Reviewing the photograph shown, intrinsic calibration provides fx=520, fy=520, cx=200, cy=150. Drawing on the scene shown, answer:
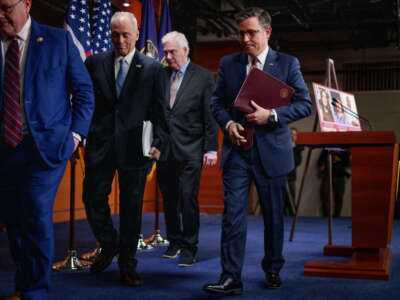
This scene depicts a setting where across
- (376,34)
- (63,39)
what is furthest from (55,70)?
(376,34)

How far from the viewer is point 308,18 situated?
9.92 m

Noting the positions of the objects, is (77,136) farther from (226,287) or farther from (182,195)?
(182,195)

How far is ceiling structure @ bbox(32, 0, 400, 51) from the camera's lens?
30.2 feet

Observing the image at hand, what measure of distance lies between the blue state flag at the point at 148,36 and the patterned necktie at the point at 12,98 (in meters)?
3.15

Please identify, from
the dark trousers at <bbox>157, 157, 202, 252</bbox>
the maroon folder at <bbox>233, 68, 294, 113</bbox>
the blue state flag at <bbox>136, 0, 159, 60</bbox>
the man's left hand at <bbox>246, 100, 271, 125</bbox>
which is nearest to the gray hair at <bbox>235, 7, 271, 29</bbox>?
the maroon folder at <bbox>233, 68, 294, 113</bbox>

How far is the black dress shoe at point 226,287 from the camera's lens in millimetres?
2834

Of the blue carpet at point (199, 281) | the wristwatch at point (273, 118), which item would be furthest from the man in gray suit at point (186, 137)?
the wristwatch at point (273, 118)

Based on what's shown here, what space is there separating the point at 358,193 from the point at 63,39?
7.40 ft

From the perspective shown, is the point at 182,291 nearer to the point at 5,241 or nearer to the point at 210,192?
the point at 5,241

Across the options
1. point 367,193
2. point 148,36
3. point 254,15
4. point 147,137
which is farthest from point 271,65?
point 148,36

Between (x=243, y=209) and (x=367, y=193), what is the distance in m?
1.08

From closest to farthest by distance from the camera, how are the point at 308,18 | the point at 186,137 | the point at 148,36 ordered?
the point at 186,137 → the point at 148,36 → the point at 308,18

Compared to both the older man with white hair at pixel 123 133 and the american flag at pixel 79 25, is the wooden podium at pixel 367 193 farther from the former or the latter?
the american flag at pixel 79 25

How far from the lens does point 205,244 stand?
17.7 ft
